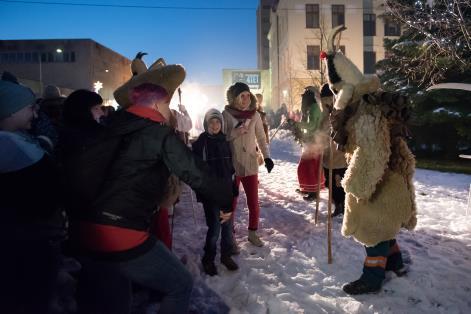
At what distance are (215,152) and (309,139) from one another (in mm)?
2892

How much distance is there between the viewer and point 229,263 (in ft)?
13.8

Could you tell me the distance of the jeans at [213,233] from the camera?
414 cm

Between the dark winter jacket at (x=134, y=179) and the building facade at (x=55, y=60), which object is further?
the building facade at (x=55, y=60)

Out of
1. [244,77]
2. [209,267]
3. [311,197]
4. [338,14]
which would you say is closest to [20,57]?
[244,77]

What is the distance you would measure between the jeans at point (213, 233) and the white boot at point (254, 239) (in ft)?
2.47

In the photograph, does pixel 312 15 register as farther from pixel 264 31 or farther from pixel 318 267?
pixel 318 267

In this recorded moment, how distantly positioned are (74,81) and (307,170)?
4741cm

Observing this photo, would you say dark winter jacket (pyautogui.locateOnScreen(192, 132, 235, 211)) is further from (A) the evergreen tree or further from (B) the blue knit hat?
(A) the evergreen tree

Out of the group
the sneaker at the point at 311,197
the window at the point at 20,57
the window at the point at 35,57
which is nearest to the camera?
the sneaker at the point at 311,197

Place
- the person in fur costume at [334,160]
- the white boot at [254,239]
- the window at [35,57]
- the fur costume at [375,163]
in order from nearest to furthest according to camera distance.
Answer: the fur costume at [375,163] < the white boot at [254,239] < the person in fur costume at [334,160] < the window at [35,57]

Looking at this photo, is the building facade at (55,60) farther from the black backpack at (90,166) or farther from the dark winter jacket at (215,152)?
the black backpack at (90,166)

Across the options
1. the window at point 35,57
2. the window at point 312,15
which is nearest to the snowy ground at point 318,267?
the window at point 312,15

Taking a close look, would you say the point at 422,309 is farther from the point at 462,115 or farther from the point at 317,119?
the point at 462,115

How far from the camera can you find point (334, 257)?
4.43 metres
